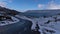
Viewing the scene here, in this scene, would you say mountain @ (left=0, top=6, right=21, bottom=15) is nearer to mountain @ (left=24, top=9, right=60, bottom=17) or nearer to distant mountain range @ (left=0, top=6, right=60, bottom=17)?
distant mountain range @ (left=0, top=6, right=60, bottom=17)

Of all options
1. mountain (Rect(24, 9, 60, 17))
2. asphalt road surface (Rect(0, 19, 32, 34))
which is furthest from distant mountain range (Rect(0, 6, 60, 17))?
asphalt road surface (Rect(0, 19, 32, 34))

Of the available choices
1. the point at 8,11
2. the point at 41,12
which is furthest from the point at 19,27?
the point at 41,12

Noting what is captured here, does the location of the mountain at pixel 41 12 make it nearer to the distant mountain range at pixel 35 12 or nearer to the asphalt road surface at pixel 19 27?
the distant mountain range at pixel 35 12

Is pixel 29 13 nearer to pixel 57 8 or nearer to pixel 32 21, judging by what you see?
pixel 32 21

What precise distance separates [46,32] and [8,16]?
657 millimetres

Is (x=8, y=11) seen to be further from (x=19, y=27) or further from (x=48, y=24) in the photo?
(x=48, y=24)

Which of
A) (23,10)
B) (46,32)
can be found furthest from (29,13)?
(46,32)

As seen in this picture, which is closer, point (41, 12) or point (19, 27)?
point (41, 12)

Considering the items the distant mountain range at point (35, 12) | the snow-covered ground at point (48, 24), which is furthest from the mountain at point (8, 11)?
the snow-covered ground at point (48, 24)

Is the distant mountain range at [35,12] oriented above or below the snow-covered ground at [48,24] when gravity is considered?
above

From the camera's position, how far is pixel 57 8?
4.36 metres

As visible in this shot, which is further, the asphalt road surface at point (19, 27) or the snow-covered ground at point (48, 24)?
the asphalt road surface at point (19, 27)

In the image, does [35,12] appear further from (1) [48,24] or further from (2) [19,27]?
(2) [19,27]

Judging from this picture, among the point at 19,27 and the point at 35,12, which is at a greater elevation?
the point at 35,12
